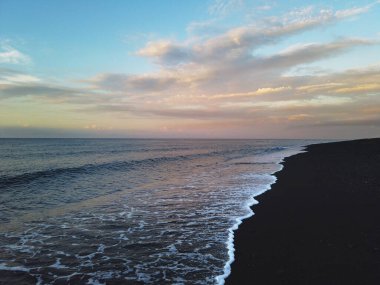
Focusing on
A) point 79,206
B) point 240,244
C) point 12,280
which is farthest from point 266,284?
point 79,206

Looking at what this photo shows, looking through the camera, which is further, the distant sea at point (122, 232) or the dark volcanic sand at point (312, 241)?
the distant sea at point (122, 232)

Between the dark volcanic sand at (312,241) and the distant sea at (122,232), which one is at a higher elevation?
the dark volcanic sand at (312,241)

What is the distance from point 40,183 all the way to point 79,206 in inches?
402

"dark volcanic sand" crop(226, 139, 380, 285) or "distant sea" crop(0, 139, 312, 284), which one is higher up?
"dark volcanic sand" crop(226, 139, 380, 285)

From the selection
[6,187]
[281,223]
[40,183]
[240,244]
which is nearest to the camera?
[240,244]

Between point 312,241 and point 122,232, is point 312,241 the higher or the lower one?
the higher one

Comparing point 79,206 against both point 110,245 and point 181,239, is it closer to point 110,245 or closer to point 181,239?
A: point 110,245

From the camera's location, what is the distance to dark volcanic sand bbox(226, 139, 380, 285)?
22.6ft

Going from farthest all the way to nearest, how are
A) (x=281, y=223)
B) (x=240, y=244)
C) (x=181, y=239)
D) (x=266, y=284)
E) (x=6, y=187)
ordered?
(x=6, y=187), (x=281, y=223), (x=181, y=239), (x=240, y=244), (x=266, y=284)

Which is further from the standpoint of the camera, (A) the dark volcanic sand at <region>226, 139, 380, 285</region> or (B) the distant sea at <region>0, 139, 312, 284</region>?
(B) the distant sea at <region>0, 139, 312, 284</region>

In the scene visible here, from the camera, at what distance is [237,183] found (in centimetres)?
2347

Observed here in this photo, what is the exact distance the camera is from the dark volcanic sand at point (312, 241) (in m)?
6.88

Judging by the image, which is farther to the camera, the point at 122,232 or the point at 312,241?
the point at 122,232

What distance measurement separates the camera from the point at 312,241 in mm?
9062
